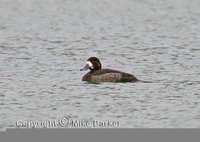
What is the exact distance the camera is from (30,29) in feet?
94.7

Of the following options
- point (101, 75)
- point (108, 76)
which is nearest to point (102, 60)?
point (101, 75)

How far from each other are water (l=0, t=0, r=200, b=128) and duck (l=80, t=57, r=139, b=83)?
7.1 inches

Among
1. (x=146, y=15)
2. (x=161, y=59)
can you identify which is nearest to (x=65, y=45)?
(x=161, y=59)

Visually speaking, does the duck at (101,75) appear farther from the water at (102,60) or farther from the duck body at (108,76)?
the water at (102,60)

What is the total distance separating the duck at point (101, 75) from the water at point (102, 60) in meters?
0.18

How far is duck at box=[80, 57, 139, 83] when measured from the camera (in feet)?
63.5

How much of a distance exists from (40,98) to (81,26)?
40.8 ft

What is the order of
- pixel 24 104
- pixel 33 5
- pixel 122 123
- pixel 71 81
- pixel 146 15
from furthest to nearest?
1. pixel 33 5
2. pixel 146 15
3. pixel 71 81
4. pixel 24 104
5. pixel 122 123

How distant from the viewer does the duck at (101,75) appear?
63.5 ft

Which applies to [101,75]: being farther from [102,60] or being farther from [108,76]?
[102,60]

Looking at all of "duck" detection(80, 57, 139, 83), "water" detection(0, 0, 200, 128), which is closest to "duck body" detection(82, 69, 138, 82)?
"duck" detection(80, 57, 139, 83)

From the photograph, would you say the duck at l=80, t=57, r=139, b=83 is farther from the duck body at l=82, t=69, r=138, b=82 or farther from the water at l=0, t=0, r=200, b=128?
the water at l=0, t=0, r=200, b=128

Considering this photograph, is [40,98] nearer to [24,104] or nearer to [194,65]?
[24,104]

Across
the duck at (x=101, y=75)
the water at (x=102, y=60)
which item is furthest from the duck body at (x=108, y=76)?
the water at (x=102, y=60)
